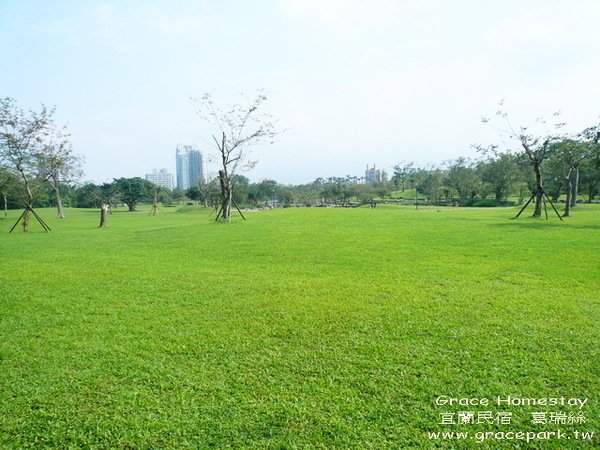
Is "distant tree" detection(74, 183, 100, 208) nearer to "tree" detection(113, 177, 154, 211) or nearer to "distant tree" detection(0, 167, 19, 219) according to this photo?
"tree" detection(113, 177, 154, 211)

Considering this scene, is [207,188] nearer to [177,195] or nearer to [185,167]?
[177,195]

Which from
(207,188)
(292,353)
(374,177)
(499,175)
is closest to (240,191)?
(207,188)

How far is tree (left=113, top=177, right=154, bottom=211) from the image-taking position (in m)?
54.4

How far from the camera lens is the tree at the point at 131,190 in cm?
5438

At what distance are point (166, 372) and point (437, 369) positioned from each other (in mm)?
2567

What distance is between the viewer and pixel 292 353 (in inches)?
142

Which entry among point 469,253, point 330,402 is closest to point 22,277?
point 330,402

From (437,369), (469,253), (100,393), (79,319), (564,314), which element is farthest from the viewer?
(469,253)

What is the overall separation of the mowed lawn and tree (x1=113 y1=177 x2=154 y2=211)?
51674 millimetres

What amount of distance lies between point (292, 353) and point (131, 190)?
57.4m

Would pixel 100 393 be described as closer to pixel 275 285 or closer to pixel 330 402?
pixel 330 402

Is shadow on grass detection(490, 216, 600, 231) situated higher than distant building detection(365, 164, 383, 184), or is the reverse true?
distant building detection(365, 164, 383, 184)

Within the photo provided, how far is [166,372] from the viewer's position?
10.9ft

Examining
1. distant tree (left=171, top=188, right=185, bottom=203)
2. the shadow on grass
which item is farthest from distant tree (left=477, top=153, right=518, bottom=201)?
distant tree (left=171, top=188, right=185, bottom=203)
